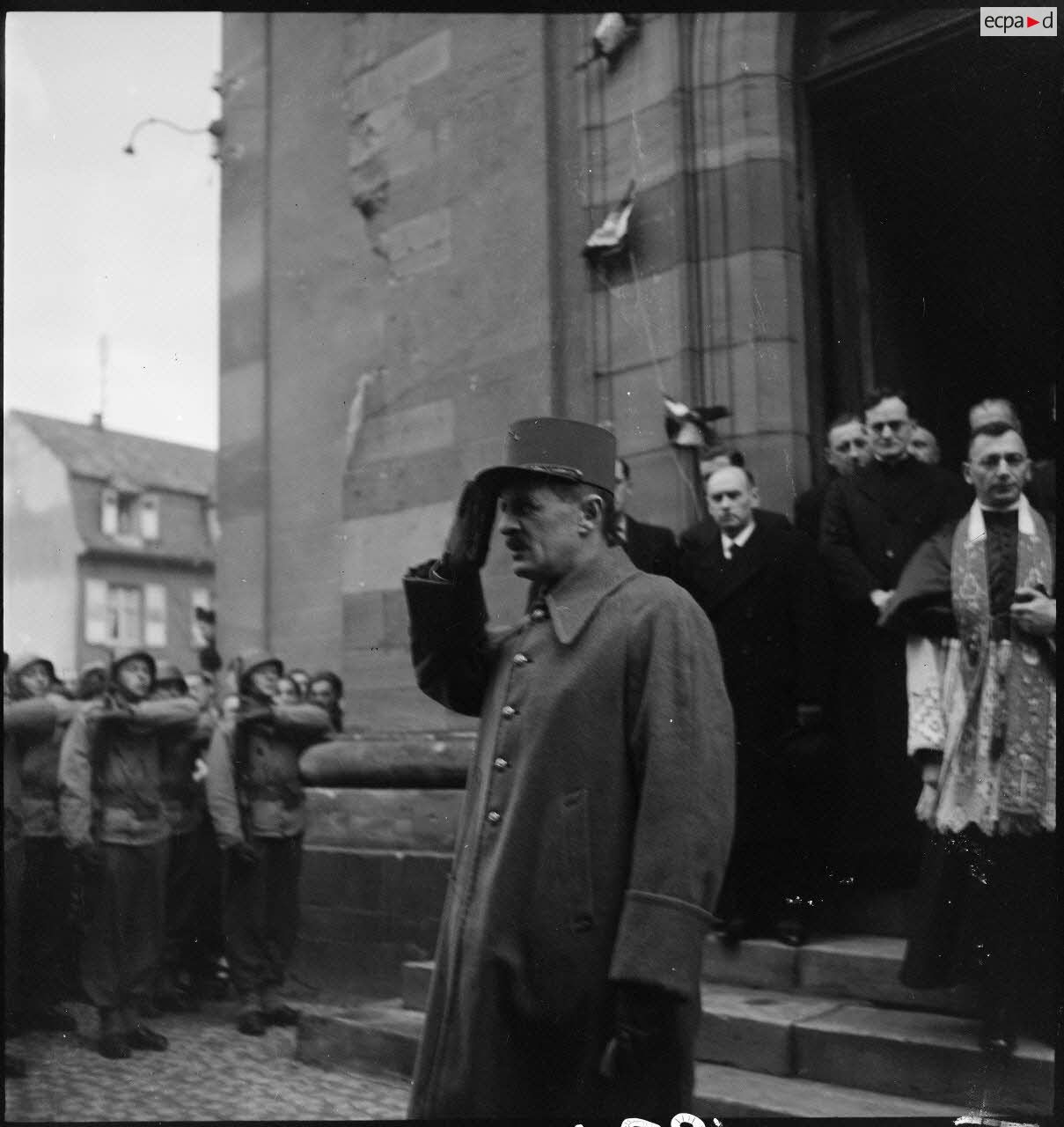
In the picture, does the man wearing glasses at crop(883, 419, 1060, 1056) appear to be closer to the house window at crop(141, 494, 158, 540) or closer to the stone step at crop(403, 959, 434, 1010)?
the stone step at crop(403, 959, 434, 1010)

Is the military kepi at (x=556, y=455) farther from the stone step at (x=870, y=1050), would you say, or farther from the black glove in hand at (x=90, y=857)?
the black glove in hand at (x=90, y=857)

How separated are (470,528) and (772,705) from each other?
2.00 metres

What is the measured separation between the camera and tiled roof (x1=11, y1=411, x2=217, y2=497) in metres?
6.12

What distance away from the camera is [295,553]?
24.0 feet

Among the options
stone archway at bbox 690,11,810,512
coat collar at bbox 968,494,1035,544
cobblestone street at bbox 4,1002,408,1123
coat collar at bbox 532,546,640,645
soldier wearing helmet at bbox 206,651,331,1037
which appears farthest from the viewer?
soldier wearing helmet at bbox 206,651,331,1037

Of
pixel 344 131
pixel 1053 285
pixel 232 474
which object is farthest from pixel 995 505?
pixel 232 474

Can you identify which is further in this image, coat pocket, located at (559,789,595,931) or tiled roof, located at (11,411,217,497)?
tiled roof, located at (11,411,217,497)

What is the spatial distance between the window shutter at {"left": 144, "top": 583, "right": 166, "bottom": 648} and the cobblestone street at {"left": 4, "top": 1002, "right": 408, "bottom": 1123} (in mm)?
2259

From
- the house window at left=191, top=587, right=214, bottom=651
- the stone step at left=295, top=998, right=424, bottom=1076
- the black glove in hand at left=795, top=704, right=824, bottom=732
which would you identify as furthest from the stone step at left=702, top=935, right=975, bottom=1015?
the house window at left=191, top=587, right=214, bottom=651

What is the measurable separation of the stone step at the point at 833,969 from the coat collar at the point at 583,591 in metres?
2.00

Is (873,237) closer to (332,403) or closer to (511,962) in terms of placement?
(332,403)

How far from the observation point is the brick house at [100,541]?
19.5 feet

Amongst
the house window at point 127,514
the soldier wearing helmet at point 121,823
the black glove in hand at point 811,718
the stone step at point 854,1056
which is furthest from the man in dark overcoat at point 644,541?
the house window at point 127,514

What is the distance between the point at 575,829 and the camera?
2553mm
